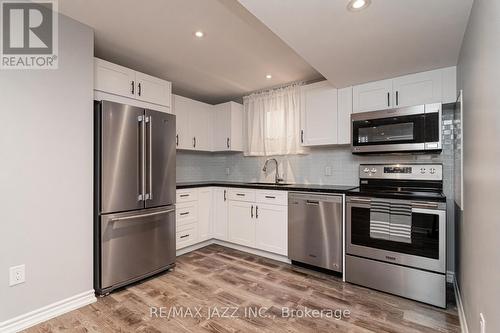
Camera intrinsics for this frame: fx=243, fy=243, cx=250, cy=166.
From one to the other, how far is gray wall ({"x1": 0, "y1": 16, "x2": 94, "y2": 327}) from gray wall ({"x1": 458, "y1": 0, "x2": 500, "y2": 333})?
2828 millimetres

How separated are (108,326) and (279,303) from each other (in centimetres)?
140

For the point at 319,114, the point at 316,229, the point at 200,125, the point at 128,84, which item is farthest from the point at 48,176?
the point at 319,114

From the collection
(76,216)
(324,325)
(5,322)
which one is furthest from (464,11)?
(5,322)

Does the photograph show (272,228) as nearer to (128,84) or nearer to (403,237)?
(403,237)

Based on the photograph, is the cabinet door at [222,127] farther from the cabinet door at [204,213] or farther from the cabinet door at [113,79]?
the cabinet door at [113,79]

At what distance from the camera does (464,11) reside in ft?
5.28

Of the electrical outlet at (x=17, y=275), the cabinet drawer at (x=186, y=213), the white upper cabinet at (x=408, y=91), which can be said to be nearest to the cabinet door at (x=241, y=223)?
the cabinet drawer at (x=186, y=213)

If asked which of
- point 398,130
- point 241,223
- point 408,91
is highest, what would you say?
point 408,91

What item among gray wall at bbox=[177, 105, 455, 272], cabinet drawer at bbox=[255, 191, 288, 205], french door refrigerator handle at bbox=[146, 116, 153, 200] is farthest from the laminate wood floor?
gray wall at bbox=[177, 105, 455, 272]

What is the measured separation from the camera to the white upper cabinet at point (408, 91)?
2.46 meters

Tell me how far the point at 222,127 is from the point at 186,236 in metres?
1.89

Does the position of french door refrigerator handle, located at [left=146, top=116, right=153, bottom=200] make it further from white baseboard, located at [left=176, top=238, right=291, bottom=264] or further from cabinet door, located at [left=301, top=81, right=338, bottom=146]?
cabinet door, located at [left=301, top=81, right=338, bottom=146]

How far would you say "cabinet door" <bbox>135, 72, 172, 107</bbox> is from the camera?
280 cm

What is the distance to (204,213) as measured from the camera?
148 inches
